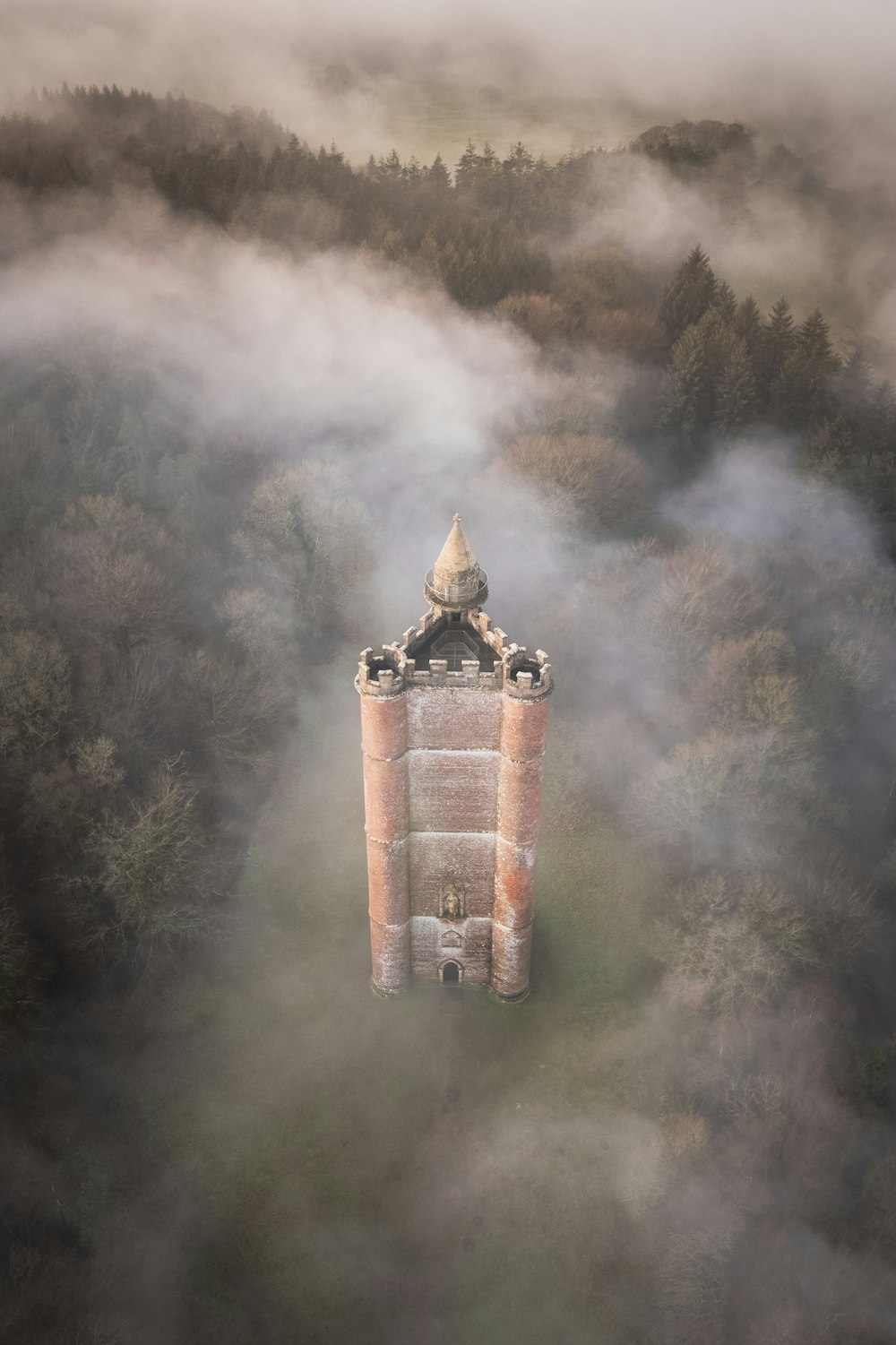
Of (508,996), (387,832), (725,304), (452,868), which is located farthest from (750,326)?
(387,832)

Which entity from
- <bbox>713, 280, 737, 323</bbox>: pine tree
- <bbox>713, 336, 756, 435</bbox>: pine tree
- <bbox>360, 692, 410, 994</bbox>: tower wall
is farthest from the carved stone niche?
<bbox>713, 280, 737, 323</bbox>: pine tree

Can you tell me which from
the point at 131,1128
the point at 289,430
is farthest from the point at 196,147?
the point at 131,1128

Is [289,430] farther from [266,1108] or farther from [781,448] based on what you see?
[266,1108]

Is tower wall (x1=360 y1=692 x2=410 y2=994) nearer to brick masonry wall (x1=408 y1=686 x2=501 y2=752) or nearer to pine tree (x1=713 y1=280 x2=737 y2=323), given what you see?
brick masonry wall (x1=408 y1=686 x2=501 y2=752)

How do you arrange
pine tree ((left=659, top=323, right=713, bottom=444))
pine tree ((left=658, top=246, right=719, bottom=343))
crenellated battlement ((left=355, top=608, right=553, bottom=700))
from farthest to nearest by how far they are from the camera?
pine tree ((left=658, top=246, right=719, bottom=343))
pine tree ((left=659, top=323, right=713, bottom=444))
crenellated battlement ((left=355, top=608, right=553, bottom=700))

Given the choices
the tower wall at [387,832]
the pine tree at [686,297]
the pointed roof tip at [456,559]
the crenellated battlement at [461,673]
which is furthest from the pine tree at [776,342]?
the tower wall at [387,832]

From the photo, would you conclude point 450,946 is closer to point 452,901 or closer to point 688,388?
point 452,901

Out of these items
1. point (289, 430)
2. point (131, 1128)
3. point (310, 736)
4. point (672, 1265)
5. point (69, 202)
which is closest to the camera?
point (672, 1265)
